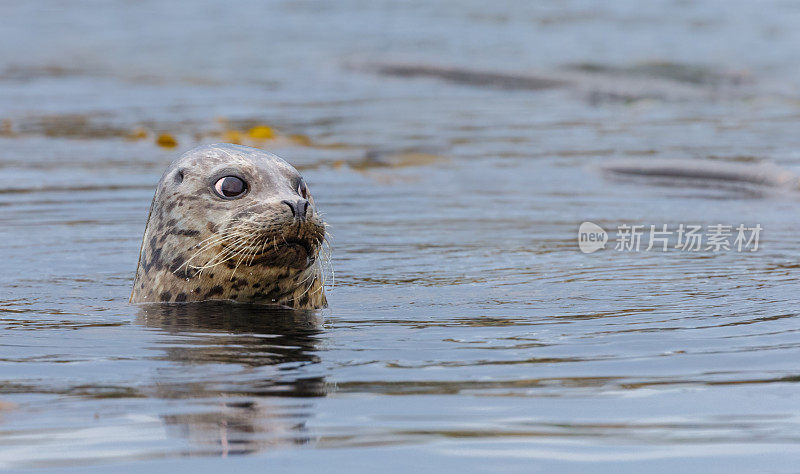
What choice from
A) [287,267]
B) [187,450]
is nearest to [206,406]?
[187,450]

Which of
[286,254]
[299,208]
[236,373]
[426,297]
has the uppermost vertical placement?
[299,208]

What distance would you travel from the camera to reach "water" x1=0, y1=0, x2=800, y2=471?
368 cm

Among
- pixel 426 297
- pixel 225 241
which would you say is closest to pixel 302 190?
pixel 225 241

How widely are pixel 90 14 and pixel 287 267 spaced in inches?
1063

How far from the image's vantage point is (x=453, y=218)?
28.6 ft

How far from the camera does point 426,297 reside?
20.4 ft

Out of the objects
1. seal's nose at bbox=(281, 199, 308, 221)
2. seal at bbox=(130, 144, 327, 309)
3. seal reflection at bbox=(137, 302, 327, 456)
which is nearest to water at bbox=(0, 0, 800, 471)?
seal reflection at bbox=(137, 302, 327, 456)

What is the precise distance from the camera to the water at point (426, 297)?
3676mm

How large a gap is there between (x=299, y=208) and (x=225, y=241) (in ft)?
1.29

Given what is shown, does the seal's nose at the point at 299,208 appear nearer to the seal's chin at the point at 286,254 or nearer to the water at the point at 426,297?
the seal's chin at the point at 286,254

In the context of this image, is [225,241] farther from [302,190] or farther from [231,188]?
[302,190]

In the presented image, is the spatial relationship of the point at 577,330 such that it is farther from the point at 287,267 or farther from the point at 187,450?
the point at 187,450

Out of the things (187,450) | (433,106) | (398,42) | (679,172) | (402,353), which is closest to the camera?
(187,450)

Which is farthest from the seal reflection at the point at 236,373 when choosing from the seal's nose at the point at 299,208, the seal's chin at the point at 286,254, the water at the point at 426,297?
the seal's nose at the point at 299,208
